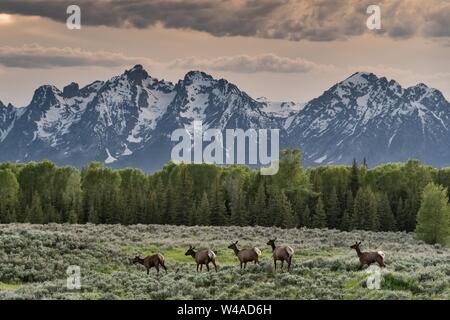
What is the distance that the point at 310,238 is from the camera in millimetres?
61688

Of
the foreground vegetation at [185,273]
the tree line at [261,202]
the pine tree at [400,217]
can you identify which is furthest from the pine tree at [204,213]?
the foreground vegetation at [185,273]

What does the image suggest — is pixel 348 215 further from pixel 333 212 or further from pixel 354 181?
pixel 354 181

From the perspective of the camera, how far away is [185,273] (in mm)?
36719

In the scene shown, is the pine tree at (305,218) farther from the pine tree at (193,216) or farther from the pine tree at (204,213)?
the pine tree at (193,216)

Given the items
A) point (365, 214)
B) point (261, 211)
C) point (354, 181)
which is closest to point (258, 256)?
point (261, 211)

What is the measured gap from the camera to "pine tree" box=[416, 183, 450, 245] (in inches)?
2707

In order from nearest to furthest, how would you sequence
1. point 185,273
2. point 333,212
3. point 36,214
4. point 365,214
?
point 185,273 < point 365,214 < point 333,212 < point 36,214

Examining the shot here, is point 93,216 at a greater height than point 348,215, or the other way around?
point 348,215

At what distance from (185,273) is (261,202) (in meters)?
49.4

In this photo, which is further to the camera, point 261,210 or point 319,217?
point 261,210

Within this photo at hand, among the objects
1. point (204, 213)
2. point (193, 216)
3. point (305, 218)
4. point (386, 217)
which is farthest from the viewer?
point (193, 216)

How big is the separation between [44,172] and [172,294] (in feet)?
310
